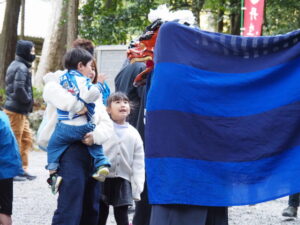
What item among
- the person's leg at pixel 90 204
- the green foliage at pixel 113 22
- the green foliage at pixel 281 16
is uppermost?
the green foliage at pixel 281 16

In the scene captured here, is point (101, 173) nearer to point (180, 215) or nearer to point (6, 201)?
point (6, 201)

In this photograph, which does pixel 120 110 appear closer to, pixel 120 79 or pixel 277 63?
pixel 120 79

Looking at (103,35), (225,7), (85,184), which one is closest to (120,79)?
(85,184)

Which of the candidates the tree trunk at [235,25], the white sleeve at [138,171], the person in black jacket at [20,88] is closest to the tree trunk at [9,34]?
the tree trunk at [235,25]

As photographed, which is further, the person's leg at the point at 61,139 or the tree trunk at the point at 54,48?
the tree trunk at the point at 54,48

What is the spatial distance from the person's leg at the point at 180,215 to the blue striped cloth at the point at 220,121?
0.21 feet

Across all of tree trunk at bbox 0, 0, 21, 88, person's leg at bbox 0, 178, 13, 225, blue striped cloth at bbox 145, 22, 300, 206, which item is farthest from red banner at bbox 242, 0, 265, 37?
blue striped cloth at bbox 145, 22, 300, 206

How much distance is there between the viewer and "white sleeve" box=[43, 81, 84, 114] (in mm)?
5078

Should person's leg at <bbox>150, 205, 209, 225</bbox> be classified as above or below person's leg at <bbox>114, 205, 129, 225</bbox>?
above

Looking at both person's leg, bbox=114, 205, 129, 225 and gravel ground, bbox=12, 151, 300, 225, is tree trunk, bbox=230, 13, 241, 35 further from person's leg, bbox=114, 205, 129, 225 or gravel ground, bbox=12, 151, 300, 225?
person's leg, bbox=114, 205, 129, 225

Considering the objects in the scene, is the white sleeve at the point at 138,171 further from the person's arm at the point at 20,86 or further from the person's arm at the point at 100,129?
the person's arm at the point at 20,86

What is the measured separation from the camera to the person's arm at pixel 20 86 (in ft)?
32.1

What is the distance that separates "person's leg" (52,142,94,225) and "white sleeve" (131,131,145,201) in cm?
56

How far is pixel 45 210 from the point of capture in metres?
7.80
